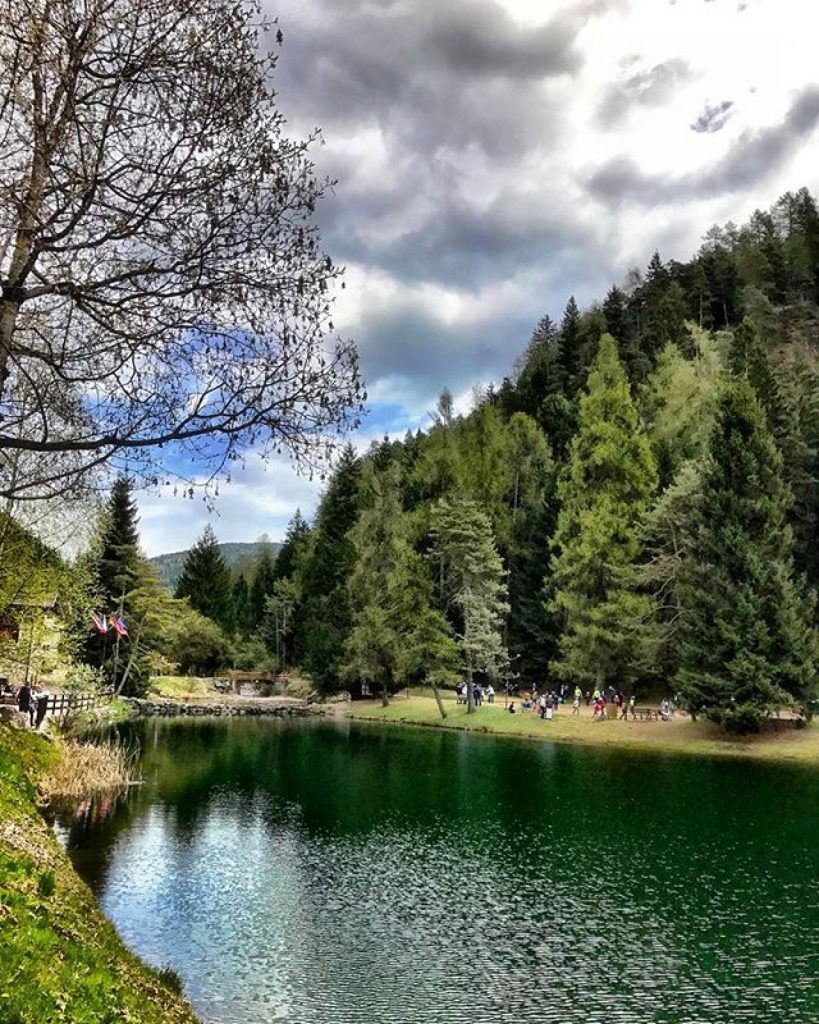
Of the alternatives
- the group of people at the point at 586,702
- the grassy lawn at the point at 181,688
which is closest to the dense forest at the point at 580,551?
the group of people at the point at 586,702

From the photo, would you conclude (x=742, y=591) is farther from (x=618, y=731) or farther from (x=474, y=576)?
(x=474, y=576)

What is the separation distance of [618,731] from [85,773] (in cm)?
2976

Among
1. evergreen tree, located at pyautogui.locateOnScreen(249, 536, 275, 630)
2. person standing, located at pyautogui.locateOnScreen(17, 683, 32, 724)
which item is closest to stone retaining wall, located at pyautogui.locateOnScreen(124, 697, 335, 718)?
person standing, located at pyautogui.locateOnScreen(17, 683, 32, 724)

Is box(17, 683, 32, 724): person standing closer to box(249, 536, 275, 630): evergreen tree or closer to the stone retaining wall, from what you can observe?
the stone retaining wall

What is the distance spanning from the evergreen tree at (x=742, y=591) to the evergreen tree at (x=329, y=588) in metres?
28.6

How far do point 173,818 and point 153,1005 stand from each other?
729 inches

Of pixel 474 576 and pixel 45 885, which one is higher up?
pixel 474 576

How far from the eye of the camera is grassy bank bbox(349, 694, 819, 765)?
40.8 metres

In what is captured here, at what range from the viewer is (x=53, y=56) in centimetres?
723

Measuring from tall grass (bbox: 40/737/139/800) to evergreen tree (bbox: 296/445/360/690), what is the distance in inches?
1361

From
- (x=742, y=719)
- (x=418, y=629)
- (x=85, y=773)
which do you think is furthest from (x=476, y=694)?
(x=85, y=773)

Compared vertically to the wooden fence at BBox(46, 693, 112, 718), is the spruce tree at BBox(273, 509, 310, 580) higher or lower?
higher

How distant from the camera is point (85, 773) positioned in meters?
27.6

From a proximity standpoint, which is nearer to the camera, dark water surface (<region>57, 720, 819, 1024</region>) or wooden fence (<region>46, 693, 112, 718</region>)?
dark water surface (<region>57, 720, 819, 1024</region>)
